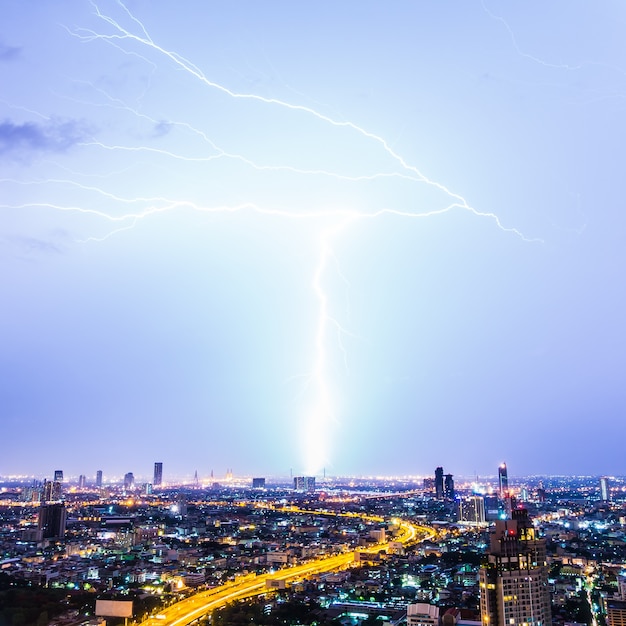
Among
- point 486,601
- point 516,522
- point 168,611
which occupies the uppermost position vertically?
point 516,522

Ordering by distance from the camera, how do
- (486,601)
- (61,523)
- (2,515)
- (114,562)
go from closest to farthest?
(486,601), (114,562), (61,523), (2,515)

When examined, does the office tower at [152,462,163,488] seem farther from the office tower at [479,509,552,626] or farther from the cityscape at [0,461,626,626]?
the office tower at [479,509,552,626]

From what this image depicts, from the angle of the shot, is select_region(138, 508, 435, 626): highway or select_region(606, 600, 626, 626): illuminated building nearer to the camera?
select_region(606, 600, 626, 626): illuminated building

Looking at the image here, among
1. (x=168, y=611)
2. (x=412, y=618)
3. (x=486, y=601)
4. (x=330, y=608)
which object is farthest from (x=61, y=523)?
(x=486, y=601)

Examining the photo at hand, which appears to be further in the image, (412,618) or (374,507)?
(374,507)

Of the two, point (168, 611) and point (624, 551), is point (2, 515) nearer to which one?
point (168, 611)

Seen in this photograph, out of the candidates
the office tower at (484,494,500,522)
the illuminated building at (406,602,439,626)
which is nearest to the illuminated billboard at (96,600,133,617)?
the illuminated building at (406,602,439,626)
